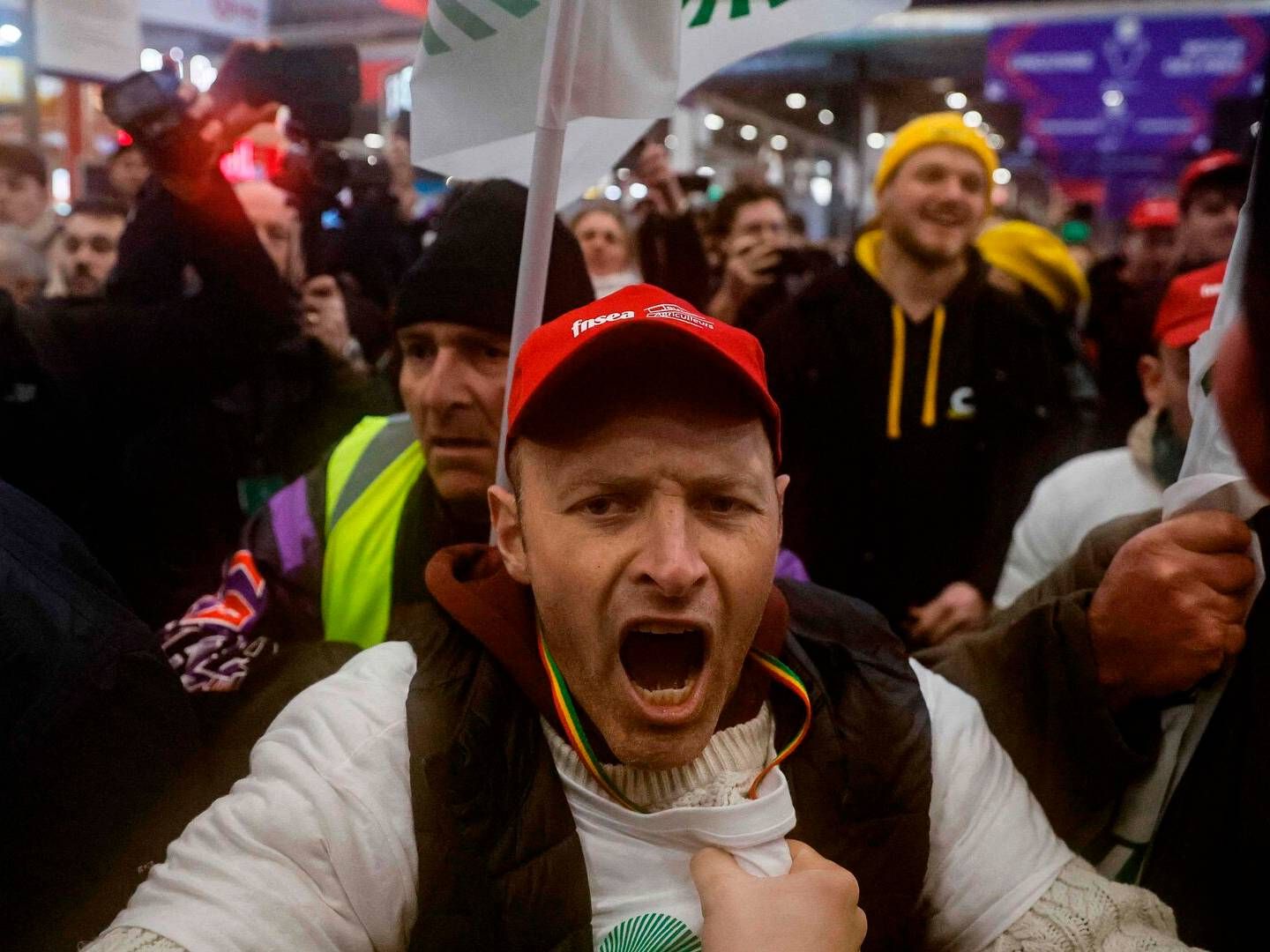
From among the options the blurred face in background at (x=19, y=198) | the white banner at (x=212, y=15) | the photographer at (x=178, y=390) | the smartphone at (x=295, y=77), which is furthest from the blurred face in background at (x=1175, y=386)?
the white banner at (x=212, y=15)

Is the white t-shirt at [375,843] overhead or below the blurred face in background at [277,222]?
below

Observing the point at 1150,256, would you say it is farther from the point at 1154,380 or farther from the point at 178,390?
the point at 178,390

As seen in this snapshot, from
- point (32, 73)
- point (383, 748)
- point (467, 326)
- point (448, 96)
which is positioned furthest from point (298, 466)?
point (32, 73)

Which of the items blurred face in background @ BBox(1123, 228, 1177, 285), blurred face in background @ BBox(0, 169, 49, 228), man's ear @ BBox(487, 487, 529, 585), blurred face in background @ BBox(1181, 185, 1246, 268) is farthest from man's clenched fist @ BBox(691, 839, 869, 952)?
blurred face in background @ BBox(1123, 228, 1177, 285)

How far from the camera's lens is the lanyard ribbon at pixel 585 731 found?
1.45 metres

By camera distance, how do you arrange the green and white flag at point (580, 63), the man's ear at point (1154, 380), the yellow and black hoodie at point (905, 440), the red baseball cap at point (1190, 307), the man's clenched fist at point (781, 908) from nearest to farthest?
the man's clenched fist at point (781, 908), the green and white flag at point (580, 63), the red baseball cap at point (1190, 307), the man's ear at point (1154, 380), the yellow and black hoodie at point (905, 440)

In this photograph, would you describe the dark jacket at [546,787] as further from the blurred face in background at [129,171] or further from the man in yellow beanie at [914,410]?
the blurred face in background at [129,171]

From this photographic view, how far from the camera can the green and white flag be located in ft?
5.73

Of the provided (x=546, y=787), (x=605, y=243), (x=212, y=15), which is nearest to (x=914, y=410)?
(x=605, y=243)

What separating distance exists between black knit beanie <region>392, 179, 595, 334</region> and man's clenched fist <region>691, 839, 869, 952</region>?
1.10 m

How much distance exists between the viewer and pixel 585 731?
1.49 m

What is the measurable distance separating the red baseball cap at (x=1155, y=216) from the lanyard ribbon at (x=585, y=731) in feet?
16.0

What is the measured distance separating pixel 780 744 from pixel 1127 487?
1426 mm

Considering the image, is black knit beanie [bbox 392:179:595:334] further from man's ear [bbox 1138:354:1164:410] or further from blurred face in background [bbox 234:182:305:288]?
man's ear [bbox 1138:354:1164:410]
